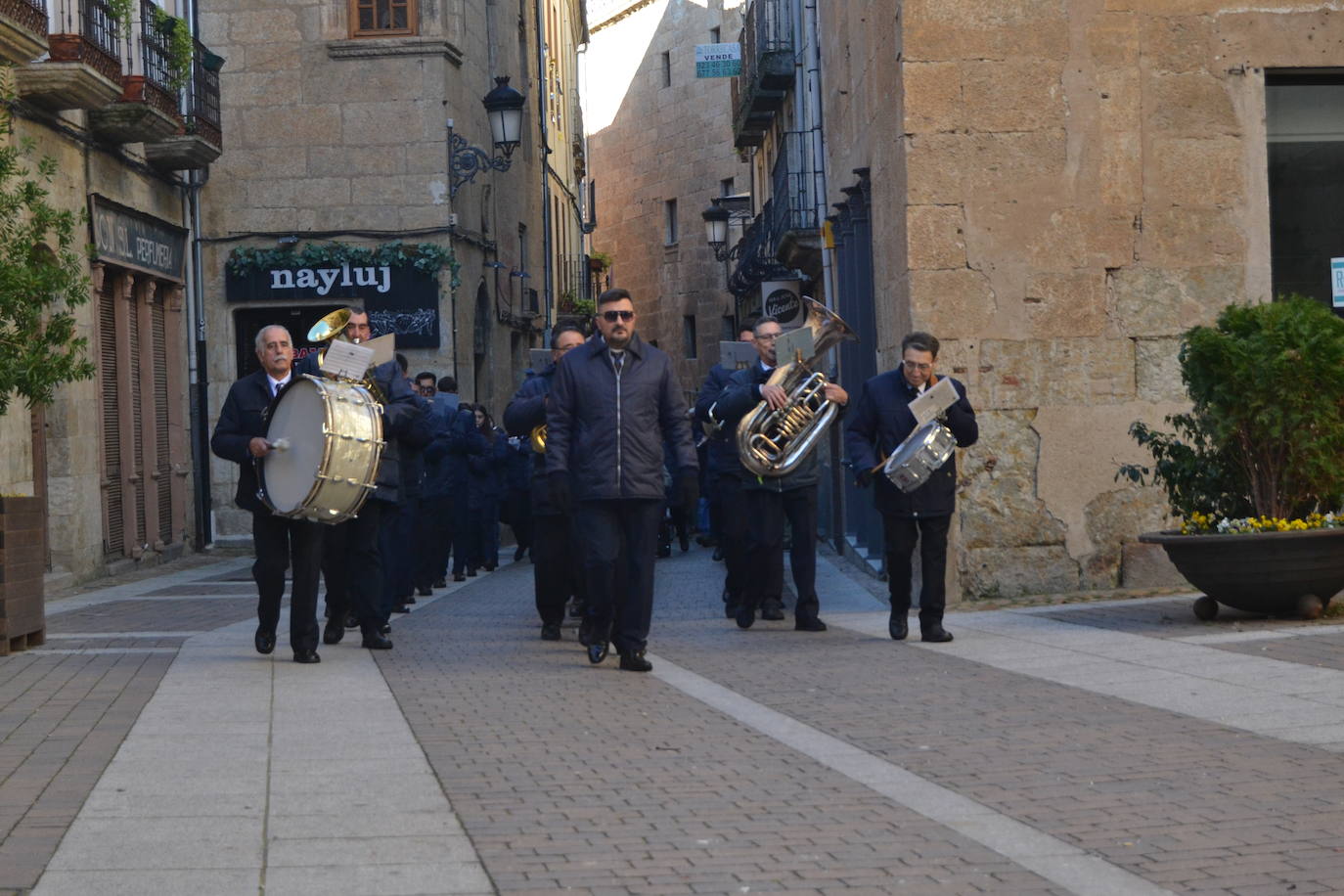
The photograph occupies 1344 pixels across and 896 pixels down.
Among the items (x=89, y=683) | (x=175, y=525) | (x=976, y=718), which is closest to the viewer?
(x=976, y=718)

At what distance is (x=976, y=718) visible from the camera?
748cm

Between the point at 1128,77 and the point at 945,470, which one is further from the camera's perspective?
the point at 1128,77

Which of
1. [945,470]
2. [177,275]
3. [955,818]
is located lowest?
[955,818]

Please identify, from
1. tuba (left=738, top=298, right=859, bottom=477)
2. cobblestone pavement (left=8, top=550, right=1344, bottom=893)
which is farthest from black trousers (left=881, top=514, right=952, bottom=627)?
tuba (left=738, top=298, right=859, bottom=477)

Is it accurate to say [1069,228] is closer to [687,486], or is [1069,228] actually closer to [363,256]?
[687,486]

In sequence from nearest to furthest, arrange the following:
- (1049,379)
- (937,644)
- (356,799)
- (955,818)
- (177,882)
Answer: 1. (177,882)
2. (955,818)
3. (356,799)
4. (937,644)
5. (1049,379)

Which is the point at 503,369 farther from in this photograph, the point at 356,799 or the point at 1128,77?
the point at 356,799

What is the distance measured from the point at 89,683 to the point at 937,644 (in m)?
4.35

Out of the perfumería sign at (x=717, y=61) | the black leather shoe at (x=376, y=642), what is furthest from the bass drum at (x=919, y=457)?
the perfumería sign at (x=717, y=61)

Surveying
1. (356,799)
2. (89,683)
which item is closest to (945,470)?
(89,683)

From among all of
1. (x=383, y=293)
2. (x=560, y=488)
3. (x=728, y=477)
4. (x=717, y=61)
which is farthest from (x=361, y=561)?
(x=717, y=61)

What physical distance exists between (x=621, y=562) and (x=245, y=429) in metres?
2.08

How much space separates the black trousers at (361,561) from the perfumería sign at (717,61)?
24.6 meters

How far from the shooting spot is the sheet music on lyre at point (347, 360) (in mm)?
9789
